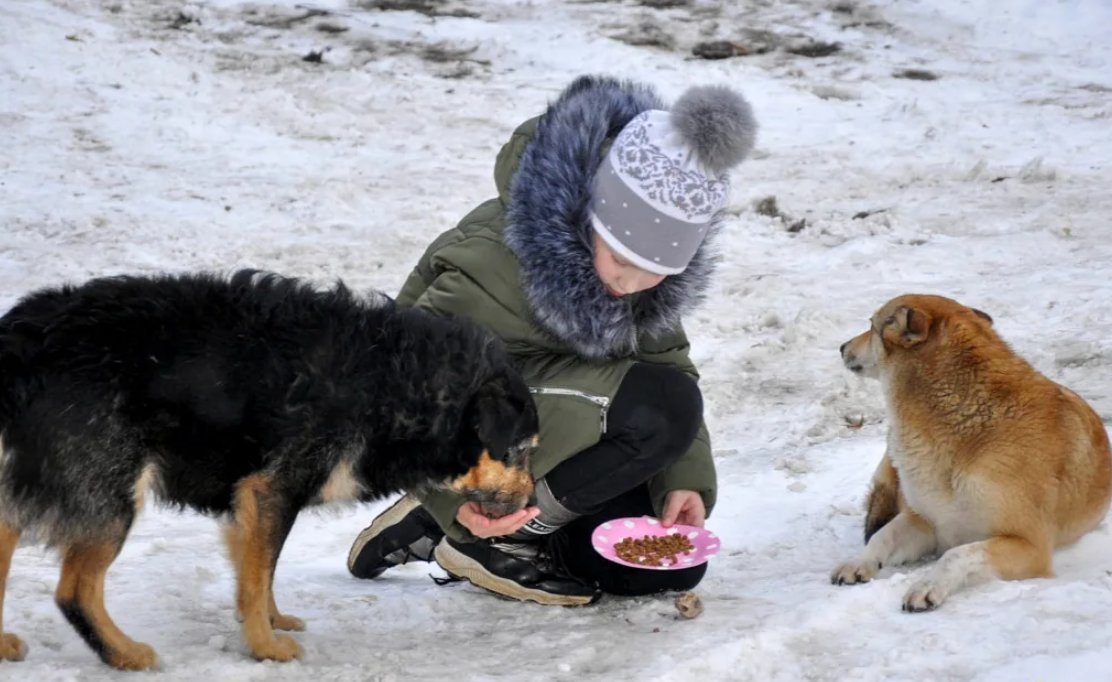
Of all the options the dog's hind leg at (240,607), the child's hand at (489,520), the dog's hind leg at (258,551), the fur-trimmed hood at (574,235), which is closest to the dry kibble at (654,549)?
the child's hand at (489,520)

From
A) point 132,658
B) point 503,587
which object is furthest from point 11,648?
point 503,587

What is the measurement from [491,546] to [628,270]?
1158mm

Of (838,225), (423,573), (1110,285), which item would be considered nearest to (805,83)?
(838,225)

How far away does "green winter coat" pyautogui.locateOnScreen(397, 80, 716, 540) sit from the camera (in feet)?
13.9

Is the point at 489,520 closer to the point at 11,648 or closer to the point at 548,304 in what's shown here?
the point at 548,304

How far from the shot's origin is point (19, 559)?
4.73 meters

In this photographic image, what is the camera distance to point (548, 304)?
4273 millimetres

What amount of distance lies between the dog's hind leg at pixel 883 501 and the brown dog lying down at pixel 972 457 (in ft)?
0.05

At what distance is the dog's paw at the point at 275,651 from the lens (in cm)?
371

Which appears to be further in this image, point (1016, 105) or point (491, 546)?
point (1016, 105)

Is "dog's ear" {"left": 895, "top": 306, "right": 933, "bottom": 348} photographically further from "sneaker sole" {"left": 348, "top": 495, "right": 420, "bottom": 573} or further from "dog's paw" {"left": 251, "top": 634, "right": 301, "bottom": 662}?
"dog's paw" {"left": 251, "top": 634, "right": 301, "bottom": 662}

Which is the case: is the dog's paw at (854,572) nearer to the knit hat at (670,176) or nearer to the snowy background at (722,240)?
the snowy background at (722,240)

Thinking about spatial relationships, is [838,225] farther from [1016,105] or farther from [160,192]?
[160,192]

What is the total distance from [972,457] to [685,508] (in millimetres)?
1062
